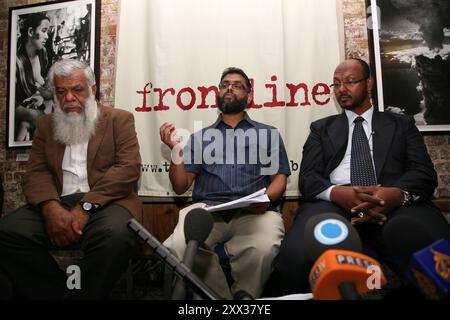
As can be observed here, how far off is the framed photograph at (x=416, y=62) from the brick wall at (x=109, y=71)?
0.13 metres

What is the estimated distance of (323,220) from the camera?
0.82 m

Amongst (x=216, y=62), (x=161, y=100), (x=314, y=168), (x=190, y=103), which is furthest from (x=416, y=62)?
(x=161, y=100)

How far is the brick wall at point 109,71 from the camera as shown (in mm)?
2242

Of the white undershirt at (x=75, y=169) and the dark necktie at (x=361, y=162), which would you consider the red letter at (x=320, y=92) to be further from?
the white undershirt at (x=75, y=169)

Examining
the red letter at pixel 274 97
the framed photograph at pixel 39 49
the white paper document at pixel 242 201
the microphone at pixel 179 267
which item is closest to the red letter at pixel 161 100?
the framed photograph at pixel 39 49

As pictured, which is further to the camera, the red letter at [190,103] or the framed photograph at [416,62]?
the red letter at [190,103]

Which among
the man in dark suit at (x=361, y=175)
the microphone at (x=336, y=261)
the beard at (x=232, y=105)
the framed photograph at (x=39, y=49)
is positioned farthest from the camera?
the framed photograph at (x=39, y=49)

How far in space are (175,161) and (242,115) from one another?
0.55 m

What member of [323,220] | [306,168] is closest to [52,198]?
[306,168]

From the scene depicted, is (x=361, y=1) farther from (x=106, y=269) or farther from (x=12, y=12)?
(x=12, y=12)

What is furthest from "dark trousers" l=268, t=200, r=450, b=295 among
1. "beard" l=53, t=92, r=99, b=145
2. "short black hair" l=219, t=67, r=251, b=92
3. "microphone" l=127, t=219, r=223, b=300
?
"beard" l=53, t=92, r=99, b=145

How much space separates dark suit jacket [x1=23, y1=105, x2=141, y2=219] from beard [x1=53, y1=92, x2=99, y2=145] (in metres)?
0.04

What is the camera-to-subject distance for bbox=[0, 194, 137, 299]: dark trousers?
155 centimetres

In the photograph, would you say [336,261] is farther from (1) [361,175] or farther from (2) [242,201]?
(1) [361,175]
